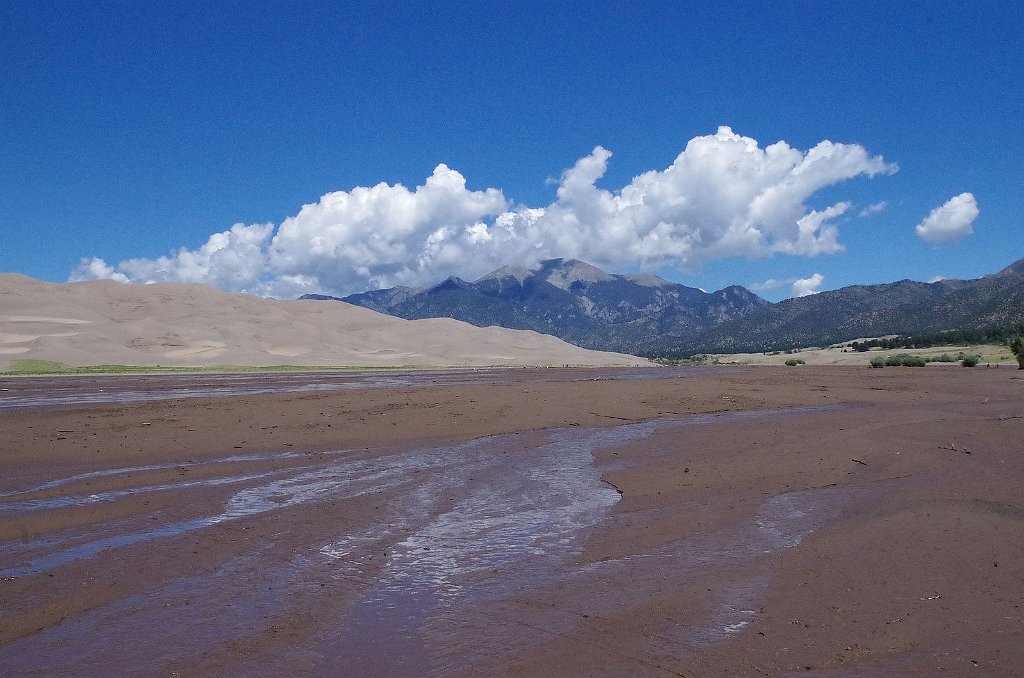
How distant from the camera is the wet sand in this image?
19.4 ft

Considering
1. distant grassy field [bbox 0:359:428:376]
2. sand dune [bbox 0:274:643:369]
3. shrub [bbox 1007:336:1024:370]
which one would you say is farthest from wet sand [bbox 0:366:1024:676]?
sand dune [bbox 0:274:643:369]

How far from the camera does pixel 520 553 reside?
8.81 meters

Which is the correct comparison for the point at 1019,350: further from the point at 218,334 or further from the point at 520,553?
the point at 218,334

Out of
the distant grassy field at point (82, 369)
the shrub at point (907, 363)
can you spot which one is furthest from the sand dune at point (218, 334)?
the shrub at point (907, 363)

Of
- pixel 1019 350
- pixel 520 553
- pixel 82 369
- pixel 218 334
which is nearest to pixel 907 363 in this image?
pixel 1019 350

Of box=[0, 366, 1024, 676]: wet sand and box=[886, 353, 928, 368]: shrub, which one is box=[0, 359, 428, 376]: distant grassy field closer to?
box=[0, 366, 1024, 676]: wet sand

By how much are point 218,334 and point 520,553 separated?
87297mm

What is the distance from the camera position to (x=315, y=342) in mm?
92625

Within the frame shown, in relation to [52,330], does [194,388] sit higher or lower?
lower

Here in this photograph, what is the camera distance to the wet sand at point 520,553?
5902mm

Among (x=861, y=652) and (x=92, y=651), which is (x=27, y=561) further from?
(x=861, y=652)

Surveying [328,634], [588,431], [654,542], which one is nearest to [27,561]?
[328,634]

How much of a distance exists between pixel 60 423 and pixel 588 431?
1680 centimetres

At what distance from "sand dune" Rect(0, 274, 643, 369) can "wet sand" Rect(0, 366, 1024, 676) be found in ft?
187
